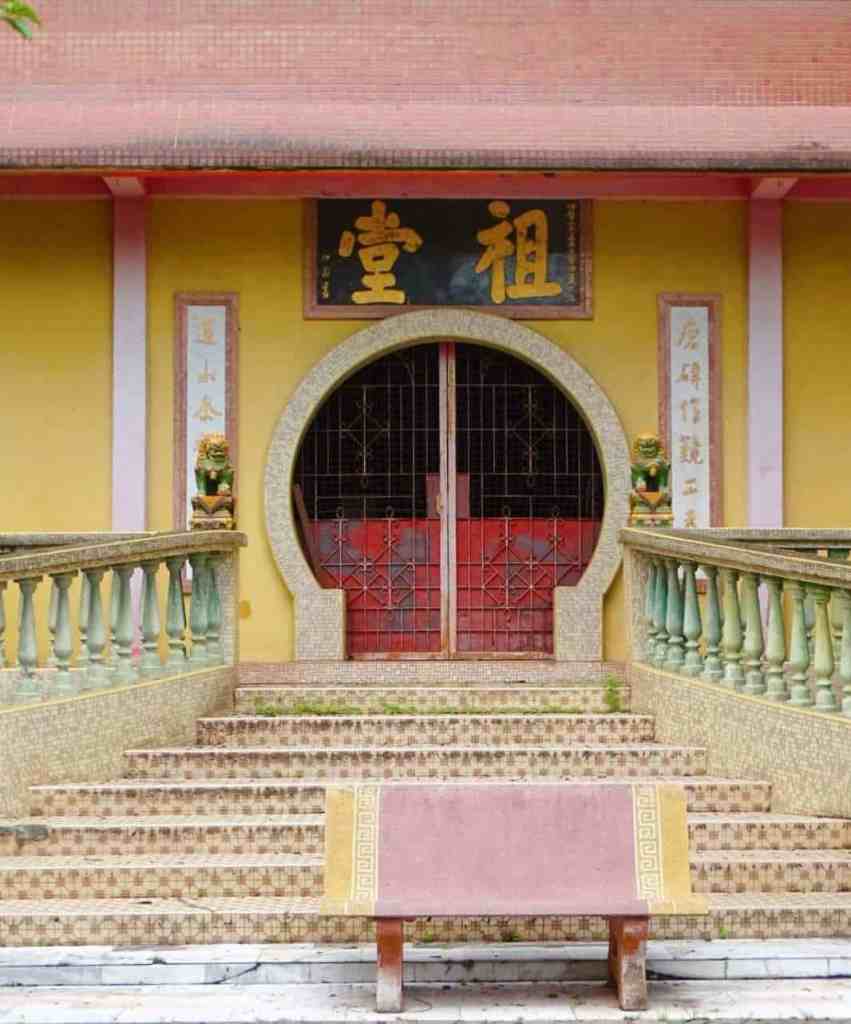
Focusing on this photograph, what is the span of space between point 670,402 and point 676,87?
7.10ft

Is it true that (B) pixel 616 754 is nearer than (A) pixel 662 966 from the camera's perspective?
No

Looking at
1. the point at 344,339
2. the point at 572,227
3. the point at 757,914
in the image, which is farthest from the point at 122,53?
the point at 757,914

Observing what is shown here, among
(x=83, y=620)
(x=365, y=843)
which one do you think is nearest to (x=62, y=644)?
(x=83, y=620)

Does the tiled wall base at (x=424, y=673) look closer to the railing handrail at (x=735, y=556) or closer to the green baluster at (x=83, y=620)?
the railing handrail at (x=735, y=556)

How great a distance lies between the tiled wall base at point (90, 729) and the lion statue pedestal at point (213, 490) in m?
0.96

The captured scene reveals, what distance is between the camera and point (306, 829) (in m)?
8.12

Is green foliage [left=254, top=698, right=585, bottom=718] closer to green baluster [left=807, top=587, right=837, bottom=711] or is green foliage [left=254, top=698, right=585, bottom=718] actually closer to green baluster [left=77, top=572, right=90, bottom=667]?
green baluster [left=77, top=572, right=90, bottom=667]

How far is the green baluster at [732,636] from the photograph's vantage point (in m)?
9.09

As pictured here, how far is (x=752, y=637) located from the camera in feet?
29.5

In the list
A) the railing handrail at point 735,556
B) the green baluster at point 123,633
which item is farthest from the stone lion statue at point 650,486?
the green baluster at point 123,633

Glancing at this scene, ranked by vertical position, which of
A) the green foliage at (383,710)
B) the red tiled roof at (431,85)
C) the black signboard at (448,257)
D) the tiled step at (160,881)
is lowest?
the tiled step at (160,881)

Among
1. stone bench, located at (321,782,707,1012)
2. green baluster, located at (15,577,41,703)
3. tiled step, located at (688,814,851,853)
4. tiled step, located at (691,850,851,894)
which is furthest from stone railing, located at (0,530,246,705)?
tiled step, located at (691,850,851,894)

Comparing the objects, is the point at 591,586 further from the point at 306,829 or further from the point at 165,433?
the point at 306,829

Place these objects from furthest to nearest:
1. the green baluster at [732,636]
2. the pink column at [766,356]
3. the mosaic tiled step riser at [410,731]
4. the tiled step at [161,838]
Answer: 1. the pink column at [766,356]
2. the mosaic tiled step riser at [410,731]
3. the green baluster at [732,636]
4. the tiled step at [161,838]
